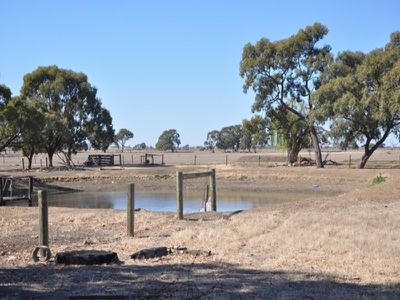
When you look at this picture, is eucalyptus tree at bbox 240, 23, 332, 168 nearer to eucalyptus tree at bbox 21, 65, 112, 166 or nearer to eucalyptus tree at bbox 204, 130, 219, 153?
eucalyptus tree at bbox 21, 65, 112, 166

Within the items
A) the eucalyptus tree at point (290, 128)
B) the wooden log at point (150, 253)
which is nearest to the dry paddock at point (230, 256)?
the wooden log at point (150, 253)

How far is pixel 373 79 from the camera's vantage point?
47812mm

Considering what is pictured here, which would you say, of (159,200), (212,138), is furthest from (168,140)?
(159,200)

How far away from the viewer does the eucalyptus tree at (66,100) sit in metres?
64.5

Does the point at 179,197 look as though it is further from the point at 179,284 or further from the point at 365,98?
the point at 365,98

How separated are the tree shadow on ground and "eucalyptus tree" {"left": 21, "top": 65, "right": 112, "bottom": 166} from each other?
176ft

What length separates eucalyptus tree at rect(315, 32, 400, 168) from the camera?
45062 mm

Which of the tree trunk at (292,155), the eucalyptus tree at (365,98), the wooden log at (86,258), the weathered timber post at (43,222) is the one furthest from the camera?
the tree trunk at (292,155)

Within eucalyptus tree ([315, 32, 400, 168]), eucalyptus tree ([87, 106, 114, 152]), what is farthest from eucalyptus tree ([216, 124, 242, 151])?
eucalyptus tree ([315, 32, 400, 168])

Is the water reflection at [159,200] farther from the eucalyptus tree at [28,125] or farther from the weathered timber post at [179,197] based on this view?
the eucalyptus tree at [28,125]

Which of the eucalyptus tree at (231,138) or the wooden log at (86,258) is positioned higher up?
the eucalyptus tree at (231,138)

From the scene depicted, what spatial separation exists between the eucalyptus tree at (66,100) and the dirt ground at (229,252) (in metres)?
43.6

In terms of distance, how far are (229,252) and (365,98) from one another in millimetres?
37914

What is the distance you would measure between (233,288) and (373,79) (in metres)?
42.8
